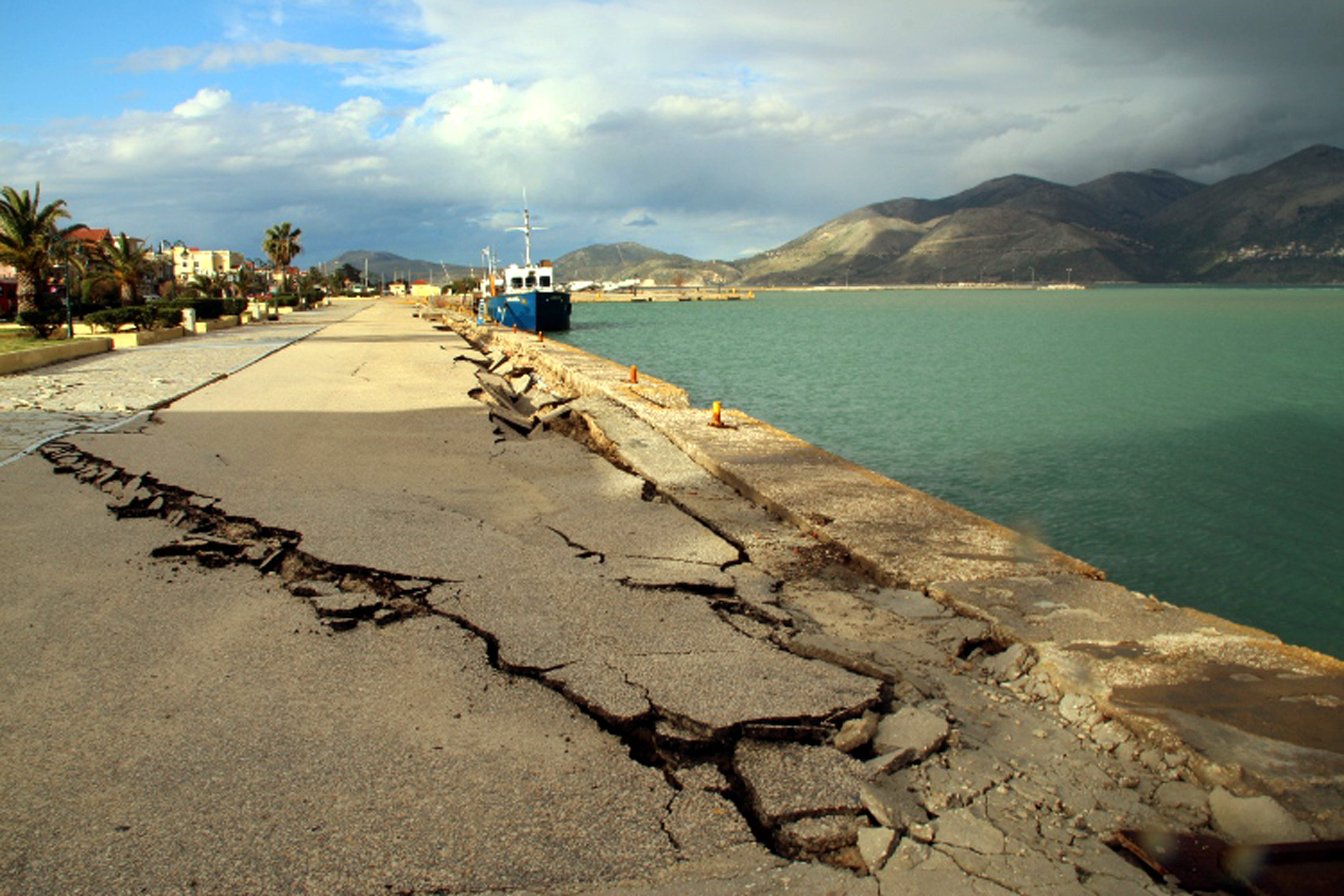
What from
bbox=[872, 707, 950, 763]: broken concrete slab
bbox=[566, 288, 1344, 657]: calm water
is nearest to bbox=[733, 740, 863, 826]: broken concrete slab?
bbox=[872, 707, 950, 763]: broken concrete slab

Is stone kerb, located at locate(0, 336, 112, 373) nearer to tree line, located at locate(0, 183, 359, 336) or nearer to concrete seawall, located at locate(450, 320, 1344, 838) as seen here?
tree line, located at locate(0, 183, 359, 336)

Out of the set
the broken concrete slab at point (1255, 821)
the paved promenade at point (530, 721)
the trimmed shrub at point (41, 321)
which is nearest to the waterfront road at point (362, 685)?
the paved promenade at point (530, 721)

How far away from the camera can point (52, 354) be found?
77.4ft

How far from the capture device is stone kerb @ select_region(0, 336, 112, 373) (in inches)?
811

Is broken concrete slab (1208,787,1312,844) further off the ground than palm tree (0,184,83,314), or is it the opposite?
palm tree (0,184,83,314)

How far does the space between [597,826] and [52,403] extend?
15026 millimetres

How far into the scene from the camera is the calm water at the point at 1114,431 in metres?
11.5

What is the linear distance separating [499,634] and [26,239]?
39.9 m

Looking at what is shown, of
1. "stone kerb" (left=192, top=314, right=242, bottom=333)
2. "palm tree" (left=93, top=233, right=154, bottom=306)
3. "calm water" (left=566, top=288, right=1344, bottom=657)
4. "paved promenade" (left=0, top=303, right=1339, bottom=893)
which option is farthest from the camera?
"palm tree" (left=93, top=233, right=154, bottom=306)

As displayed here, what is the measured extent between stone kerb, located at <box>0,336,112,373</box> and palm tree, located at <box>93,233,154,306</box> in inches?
938

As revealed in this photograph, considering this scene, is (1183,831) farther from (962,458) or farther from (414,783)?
(962,458)

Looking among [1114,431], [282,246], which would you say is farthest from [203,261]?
[1114,431]

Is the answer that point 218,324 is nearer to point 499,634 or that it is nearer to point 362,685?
point 499,634

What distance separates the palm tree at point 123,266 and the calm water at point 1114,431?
79.9ft
